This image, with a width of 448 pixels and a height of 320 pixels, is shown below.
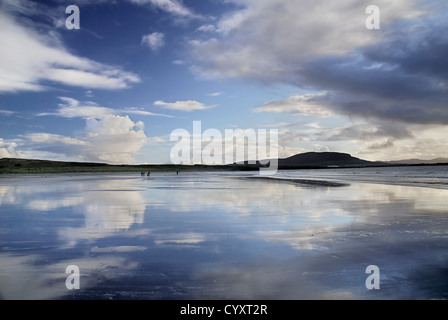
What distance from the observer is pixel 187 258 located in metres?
8.01

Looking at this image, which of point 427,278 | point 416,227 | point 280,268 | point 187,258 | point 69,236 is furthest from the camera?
point 416,227

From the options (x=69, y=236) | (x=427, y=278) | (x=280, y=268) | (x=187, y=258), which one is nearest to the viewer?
(x=427, y=278)

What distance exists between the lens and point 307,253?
330 inches

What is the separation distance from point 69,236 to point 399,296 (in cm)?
943

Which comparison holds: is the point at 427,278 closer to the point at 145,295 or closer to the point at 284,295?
the point at 284,295
